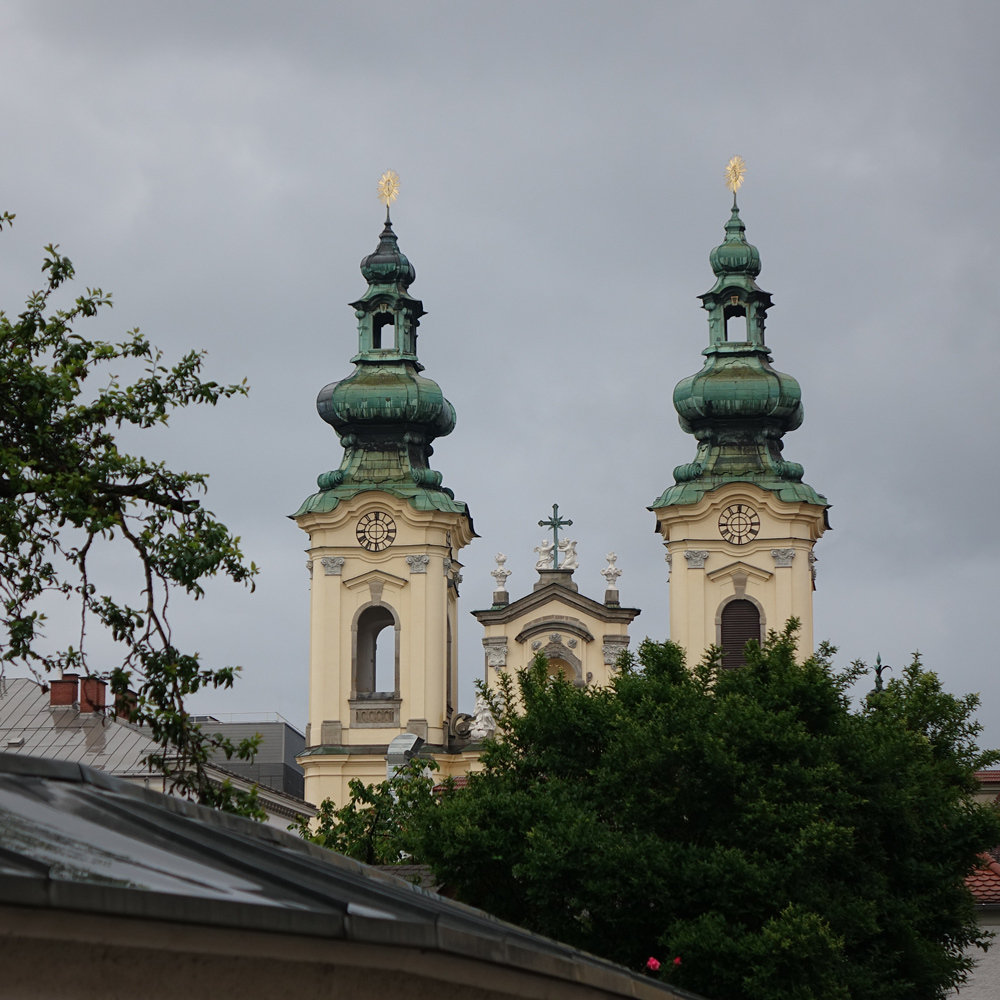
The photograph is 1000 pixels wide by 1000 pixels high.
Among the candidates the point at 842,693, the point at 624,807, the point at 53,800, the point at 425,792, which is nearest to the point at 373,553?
the point at 425,792

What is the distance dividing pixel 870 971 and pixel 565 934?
12.3 ft

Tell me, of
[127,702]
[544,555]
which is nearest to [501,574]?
[544,555]

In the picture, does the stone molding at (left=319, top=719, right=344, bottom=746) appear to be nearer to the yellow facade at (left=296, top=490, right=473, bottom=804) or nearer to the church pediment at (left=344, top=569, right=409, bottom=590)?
the yellow facade at (left=296, top=490, right=473, bottom=804)

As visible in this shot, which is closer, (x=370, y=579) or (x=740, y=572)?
(x=740, y=572)

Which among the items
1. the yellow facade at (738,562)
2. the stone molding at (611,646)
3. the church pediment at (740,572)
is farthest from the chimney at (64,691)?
the church pediment at (740,572)

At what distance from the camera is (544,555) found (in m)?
55.5

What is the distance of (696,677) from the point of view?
2475 cm

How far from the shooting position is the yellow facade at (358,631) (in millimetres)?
53500

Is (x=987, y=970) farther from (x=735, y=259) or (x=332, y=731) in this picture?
(x=735, y=259)

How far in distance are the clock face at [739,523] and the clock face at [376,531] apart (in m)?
9.26

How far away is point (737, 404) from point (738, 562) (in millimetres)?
5060

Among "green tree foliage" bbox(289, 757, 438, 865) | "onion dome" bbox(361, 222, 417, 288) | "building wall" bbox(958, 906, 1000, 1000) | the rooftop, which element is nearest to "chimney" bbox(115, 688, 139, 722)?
the rooftop

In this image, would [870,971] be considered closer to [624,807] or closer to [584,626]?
[624,807]

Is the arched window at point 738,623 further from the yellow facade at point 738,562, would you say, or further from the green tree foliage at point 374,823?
the green tree foliage at point 374,823
